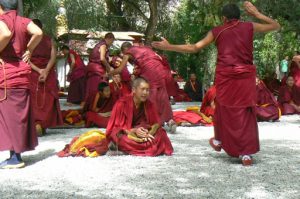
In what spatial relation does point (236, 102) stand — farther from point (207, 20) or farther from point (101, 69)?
point (207, 20)

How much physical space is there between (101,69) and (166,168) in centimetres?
465

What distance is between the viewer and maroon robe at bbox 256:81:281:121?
9.55m

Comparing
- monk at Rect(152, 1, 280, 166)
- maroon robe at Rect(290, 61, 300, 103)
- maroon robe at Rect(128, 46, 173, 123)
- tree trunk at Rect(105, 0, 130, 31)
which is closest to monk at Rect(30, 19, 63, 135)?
maroon robe at Rect(128, 46, 173, 123)

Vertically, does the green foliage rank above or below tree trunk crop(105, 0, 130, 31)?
below

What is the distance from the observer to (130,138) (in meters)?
5.84

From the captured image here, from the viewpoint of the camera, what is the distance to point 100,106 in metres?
8.95

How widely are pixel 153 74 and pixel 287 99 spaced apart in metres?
4.28

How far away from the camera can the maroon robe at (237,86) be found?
5.29m

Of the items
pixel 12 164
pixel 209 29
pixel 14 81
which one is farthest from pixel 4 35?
pixel 209 29

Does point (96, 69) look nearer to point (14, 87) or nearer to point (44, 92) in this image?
point (44, 92)

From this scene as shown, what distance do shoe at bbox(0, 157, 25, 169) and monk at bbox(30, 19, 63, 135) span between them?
2203 mm

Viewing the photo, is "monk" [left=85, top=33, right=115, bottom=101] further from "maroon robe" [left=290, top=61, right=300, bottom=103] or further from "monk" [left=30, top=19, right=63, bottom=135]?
"maroon robe" [left=290, top=61, right=300, bottom=103]

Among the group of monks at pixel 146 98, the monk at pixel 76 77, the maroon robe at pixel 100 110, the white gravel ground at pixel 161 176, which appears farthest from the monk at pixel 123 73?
the white gravel ground at pixel 161 176

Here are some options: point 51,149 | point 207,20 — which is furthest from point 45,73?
point 207,20
